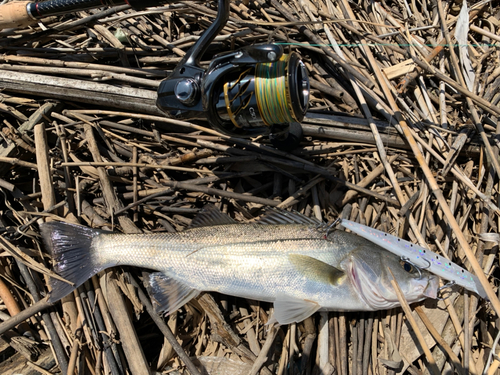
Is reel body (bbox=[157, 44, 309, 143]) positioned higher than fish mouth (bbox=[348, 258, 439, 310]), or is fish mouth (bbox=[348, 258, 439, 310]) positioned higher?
reel body (bbox=[157, 44, 309, 143])

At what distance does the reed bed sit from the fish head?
0.87ft

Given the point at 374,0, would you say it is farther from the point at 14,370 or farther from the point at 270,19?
the point at 14,370

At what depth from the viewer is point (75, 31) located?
12.0 feet

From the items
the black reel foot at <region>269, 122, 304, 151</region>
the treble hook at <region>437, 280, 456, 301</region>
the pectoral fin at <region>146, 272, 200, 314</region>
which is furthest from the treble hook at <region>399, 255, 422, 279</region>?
the pectoral fin at <region>146, 272, 200, 314</region>

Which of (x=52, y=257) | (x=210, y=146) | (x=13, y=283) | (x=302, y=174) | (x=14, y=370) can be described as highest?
(x=210, y=146)

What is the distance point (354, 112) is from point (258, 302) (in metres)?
1.95

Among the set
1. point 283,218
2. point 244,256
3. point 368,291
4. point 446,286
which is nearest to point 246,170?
point 283,218

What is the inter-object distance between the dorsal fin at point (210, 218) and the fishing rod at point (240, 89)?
2.27 ft

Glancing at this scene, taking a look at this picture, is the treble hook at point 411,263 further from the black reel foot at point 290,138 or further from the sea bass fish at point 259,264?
the black reel foot at point 290,138

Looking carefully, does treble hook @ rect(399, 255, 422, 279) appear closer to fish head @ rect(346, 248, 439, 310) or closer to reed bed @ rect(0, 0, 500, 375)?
fish head @ rect(346, 248, 439, 310)

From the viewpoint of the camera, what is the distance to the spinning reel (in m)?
2.28

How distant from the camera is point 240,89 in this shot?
2.39 meters

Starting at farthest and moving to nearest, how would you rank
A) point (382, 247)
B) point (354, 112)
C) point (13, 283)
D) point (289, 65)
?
1. point (354, 112)
2. point (13, 283)
3. point (382, 247)
4. point (289, 65)

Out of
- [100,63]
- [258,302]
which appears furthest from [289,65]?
[100,63]
